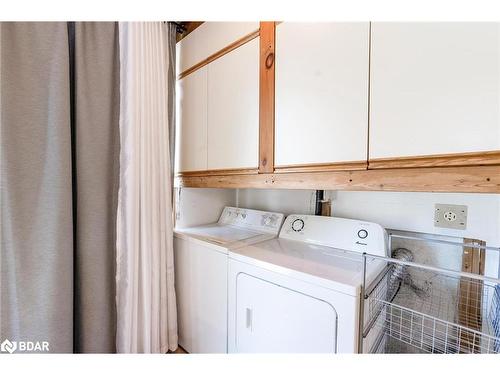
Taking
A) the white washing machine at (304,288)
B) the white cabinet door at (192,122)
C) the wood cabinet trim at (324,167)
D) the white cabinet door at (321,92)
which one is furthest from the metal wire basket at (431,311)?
the white cabinet door at (192,122)

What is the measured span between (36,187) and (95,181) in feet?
0.84

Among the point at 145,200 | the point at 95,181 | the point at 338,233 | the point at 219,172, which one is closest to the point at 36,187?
the point at 95,181

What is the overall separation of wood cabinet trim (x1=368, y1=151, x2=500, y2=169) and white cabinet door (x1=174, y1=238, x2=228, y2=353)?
3.14ft

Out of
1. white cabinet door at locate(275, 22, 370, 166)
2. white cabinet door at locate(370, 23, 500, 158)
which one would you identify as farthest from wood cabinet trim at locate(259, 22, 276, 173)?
white cabinet door at locate(370, 23, 500, 158)

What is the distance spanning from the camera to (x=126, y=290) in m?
1.40

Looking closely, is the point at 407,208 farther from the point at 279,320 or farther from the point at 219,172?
the point at 219,172

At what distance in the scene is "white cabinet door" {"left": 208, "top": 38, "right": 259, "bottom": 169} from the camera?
130 cm

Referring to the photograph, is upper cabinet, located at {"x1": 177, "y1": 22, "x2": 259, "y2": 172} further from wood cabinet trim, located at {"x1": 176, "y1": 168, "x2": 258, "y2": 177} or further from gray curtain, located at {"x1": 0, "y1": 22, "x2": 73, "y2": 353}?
gray curtain, located at {"x1": 0, "y1": 22, "x2": 73, "y2": 353}

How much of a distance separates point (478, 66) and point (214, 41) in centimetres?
141

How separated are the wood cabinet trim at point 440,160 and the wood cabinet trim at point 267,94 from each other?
520mm

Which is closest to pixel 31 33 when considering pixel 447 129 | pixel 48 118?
pixel 48 118

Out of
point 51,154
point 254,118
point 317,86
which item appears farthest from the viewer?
point 254,118

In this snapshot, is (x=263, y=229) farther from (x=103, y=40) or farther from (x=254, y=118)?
(x=103, y=40)

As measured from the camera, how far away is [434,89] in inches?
30.1
